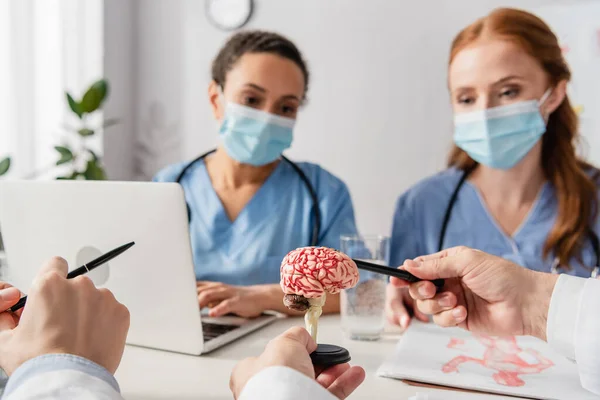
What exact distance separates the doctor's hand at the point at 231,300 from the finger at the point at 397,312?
27 centimetres

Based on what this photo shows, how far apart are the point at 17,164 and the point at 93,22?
634mm

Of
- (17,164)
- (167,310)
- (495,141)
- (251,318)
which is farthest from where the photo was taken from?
(17,164)

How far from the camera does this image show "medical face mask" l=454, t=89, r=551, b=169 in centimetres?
150

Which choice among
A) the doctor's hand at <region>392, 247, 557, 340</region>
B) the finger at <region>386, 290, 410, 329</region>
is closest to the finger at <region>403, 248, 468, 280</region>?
the doctor's hand at <region>392, 247, 557, 340</region>

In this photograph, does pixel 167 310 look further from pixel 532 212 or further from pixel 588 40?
pixel 588 40

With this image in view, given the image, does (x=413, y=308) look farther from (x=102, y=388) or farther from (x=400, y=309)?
(x=102, y=388)

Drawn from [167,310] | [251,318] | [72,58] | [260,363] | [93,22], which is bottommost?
[251,318]

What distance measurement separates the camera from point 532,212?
5.08 feet

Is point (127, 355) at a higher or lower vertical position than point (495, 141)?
lower

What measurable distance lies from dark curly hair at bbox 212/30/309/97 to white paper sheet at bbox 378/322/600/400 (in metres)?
0.87

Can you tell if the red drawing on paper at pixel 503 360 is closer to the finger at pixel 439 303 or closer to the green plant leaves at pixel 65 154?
the finger at pixel 439 303

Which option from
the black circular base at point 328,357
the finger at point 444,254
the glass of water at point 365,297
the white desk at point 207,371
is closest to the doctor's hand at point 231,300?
the white desk at point 207,371

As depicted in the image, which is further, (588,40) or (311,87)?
(311,87)

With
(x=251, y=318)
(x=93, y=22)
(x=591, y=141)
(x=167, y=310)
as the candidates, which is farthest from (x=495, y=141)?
(x=93, y=22)
